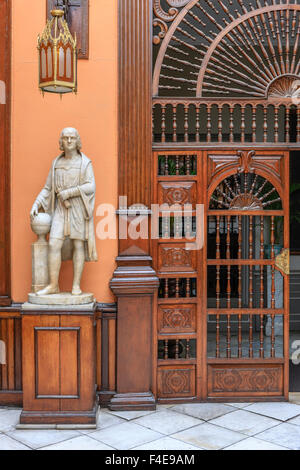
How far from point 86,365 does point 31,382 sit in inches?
18.8

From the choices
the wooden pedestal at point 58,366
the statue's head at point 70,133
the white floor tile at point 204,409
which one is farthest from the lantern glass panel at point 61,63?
the white floor tile at point 204,409

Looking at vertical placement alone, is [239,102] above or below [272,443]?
above

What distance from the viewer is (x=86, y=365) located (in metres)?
4.51

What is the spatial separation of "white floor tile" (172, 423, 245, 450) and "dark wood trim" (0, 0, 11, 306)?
1.97m

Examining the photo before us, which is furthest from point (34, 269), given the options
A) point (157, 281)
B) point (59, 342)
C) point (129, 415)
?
point (129, 415)

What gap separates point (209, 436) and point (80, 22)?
3.73 metres

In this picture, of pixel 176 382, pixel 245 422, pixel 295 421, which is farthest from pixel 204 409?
pixel 295 421

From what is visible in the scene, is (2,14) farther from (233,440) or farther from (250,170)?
(233,440)

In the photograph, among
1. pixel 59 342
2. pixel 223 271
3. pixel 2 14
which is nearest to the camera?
pixel 59 342

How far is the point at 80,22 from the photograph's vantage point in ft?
16.1

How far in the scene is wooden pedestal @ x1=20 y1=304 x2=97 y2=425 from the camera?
4.48 meters

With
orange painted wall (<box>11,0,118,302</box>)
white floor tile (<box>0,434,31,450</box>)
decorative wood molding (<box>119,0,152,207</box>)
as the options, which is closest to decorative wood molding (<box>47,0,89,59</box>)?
orange painted wall (<box>11,0,118,302</box>)

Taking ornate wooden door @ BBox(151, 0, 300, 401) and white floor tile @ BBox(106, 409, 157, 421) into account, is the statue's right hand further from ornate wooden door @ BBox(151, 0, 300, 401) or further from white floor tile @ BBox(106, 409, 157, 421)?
white floor tile @ BBox(106, 409, 157, 421)

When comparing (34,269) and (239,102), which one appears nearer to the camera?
(34,269)
